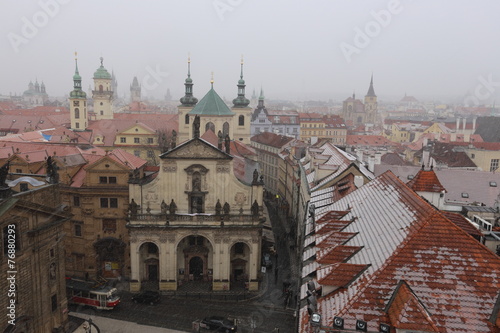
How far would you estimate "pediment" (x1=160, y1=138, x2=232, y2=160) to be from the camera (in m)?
44.3

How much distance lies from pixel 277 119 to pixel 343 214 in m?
109

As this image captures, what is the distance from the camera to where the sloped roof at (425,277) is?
18.7m

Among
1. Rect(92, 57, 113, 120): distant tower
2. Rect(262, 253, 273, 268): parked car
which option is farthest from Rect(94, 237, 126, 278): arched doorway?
Rect(92, 57, 113, 120): distant tower

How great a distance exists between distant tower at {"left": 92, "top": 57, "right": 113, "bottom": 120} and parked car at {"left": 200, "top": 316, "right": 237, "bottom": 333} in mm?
104343

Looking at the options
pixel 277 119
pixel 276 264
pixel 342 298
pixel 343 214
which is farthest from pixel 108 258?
pixel 277 119

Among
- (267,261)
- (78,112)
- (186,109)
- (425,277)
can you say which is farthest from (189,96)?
(425,277)

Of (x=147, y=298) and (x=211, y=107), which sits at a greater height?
(x=211, y=107)

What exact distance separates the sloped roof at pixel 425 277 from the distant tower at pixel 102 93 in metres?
118

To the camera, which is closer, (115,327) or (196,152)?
(115,327)

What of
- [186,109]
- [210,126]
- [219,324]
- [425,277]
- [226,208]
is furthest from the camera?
[186,109]

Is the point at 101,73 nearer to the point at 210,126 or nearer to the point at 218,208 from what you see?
the point at 210,126

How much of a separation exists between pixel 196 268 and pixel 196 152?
40.6ft

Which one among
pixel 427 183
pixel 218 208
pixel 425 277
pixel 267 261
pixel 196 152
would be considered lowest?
pixel 267 261

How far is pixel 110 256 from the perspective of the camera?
48.5m
